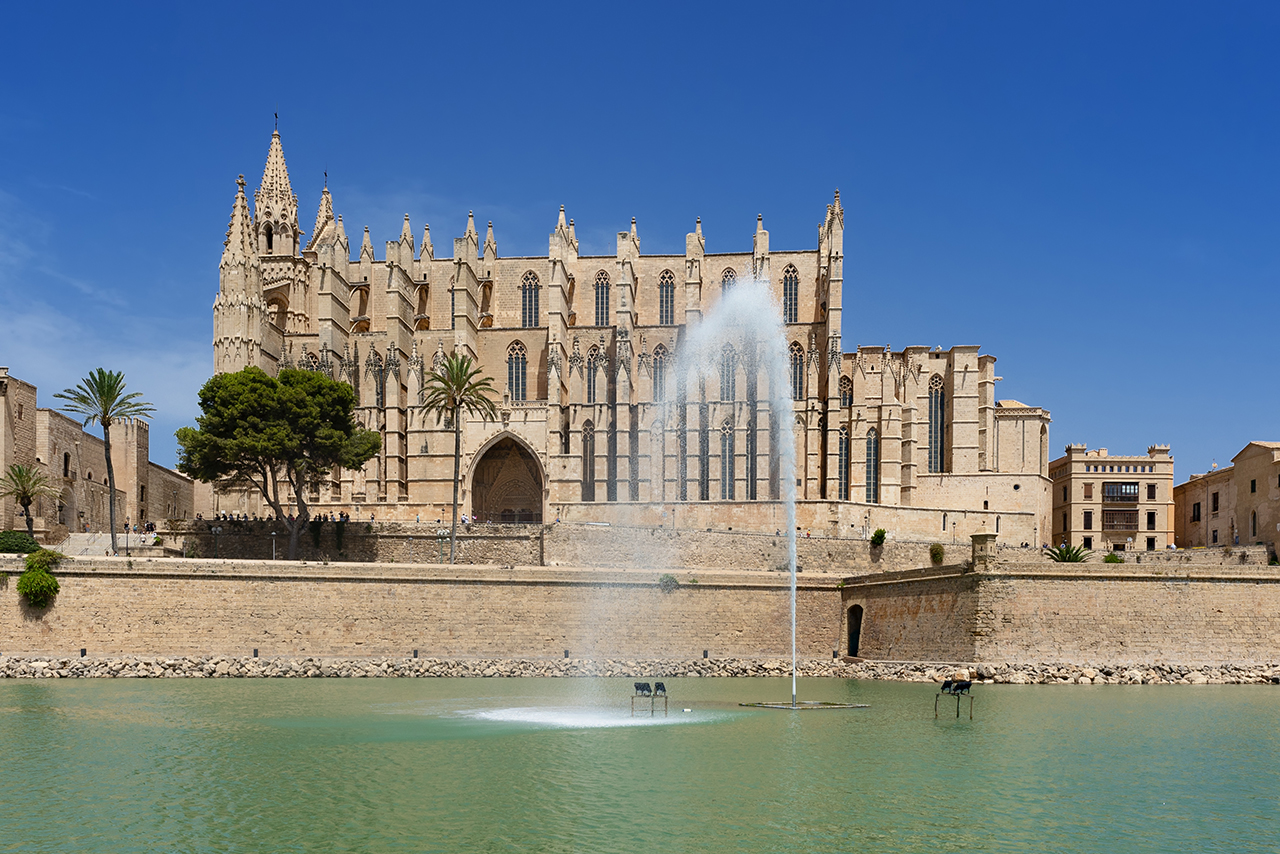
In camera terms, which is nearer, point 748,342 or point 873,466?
point 873,466

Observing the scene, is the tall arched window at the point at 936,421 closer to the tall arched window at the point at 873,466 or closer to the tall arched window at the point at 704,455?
the tall arched window at the point at 873,466

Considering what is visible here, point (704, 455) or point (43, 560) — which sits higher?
point (704, 455)

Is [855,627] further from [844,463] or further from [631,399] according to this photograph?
[631,399]

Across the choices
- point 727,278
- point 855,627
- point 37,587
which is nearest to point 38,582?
point 37,587

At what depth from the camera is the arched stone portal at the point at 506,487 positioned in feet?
186

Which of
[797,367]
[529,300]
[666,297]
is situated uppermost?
[666,297]

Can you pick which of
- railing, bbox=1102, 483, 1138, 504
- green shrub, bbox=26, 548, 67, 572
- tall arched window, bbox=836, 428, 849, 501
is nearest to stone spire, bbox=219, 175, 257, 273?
green shrub, bbox=26, 548, 67, 572

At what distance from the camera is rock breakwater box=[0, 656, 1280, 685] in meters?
31.8

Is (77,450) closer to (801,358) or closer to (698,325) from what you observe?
(698,325)

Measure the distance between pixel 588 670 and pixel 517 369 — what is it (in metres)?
27.9

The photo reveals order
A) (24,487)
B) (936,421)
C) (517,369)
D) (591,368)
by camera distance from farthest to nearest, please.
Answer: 1. (517,369)
2. (591,368)
3. (936,421)
4. (24,487)

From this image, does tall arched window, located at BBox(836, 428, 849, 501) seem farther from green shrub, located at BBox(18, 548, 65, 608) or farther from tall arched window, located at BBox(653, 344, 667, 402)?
green shrub, located at BBox(18, 548, 65, 608)

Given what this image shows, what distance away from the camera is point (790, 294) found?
60812 mm

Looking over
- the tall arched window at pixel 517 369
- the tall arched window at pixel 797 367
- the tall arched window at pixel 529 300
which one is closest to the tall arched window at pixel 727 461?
the tall arched window at pixel 797 367
